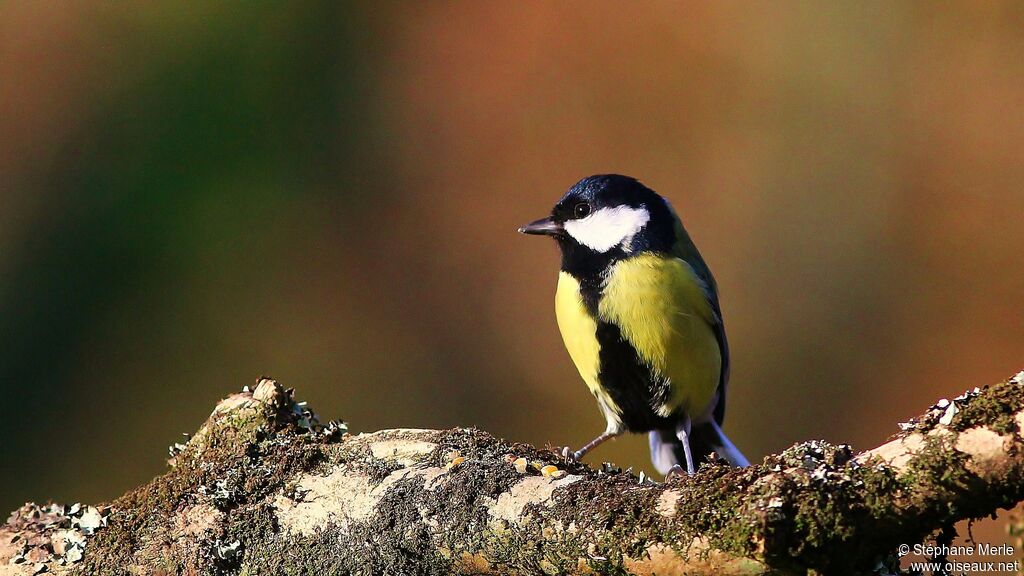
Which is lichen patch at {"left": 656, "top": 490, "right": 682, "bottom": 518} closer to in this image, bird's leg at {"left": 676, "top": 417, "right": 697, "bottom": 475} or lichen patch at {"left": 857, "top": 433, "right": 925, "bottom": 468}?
lichen patch at {"left": 857, "top": 433, "right": 925, "bottom": 468}

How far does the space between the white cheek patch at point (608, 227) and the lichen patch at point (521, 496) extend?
1.13 meters

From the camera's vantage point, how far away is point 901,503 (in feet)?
4.03

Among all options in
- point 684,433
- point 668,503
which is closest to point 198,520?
point 668,503

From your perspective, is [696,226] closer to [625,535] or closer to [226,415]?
[226,415]

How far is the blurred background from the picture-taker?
4.66 m

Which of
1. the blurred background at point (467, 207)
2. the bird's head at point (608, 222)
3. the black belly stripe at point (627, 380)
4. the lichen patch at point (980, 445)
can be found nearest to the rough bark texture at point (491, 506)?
the lichen patch at point (980, 445)

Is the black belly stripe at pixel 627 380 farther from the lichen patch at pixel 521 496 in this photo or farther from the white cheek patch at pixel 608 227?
the lichen patch at pixel 521 496

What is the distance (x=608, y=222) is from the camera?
2.67 m

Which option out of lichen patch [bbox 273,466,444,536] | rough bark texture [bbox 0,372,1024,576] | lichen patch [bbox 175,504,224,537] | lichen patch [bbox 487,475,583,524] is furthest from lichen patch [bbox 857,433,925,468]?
lichen patch [bbox 175,504,224,537]

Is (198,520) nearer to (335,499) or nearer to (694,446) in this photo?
(335,499)

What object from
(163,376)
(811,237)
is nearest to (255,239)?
(163,376)

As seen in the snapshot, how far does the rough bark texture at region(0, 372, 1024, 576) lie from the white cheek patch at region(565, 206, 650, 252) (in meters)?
0.93

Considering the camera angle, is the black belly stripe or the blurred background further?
the blurred background

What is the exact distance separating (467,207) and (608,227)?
2.64 m
